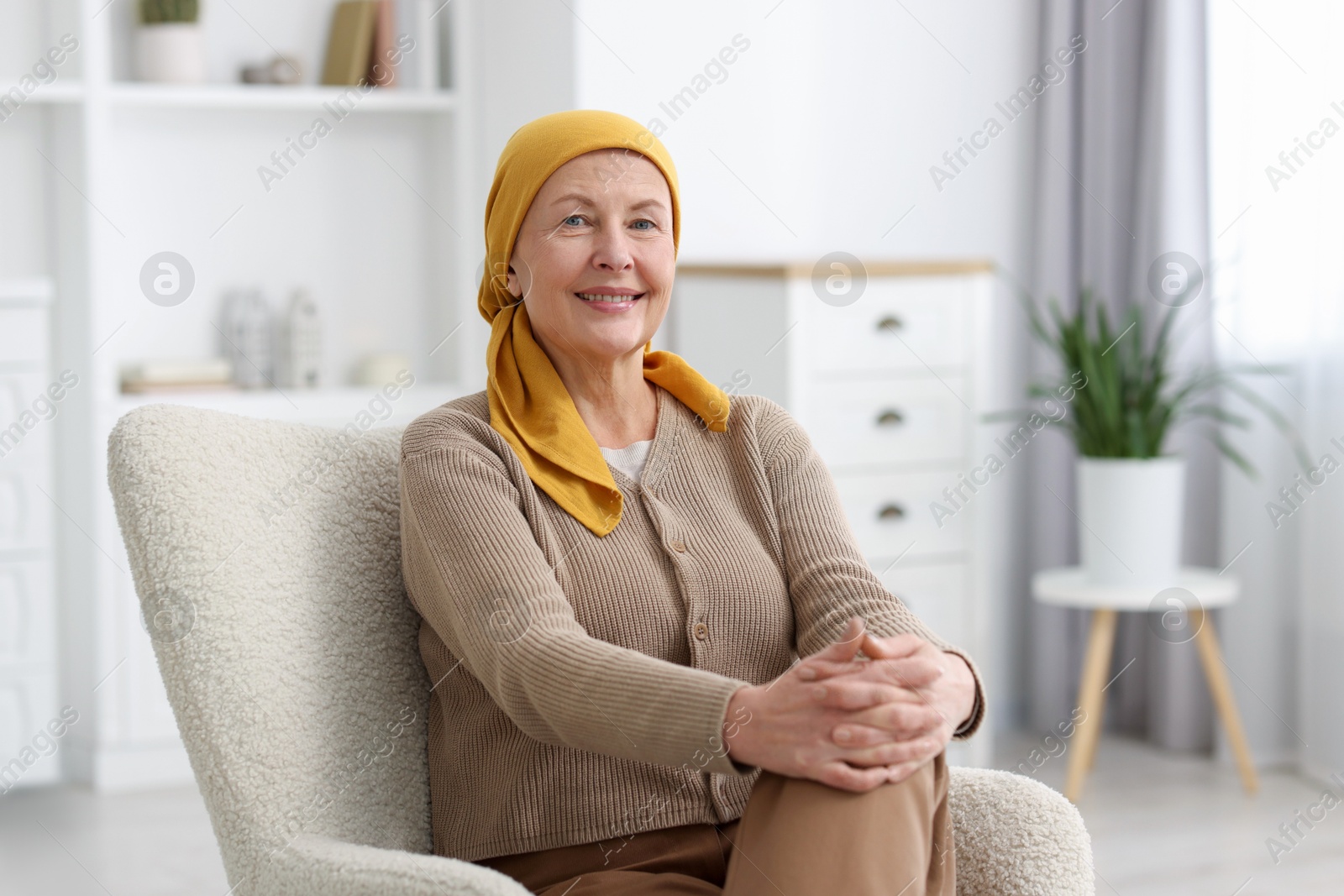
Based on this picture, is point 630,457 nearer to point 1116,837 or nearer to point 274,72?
point 1116,837

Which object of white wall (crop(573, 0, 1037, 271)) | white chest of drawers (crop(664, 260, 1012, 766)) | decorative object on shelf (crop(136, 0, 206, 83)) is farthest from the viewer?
decorative object on shelf (crop(136, 0, 206, 83))

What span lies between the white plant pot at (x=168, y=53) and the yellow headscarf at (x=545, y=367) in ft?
6.60

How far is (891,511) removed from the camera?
2883 mm

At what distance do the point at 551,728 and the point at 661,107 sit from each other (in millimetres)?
2100

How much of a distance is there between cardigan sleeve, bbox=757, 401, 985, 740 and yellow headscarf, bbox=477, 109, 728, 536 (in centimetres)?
8

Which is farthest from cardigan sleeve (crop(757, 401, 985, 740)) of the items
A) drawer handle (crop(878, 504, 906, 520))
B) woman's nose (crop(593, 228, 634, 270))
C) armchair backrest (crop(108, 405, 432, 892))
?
drawer handle (crop(878, 504, 906, 520))

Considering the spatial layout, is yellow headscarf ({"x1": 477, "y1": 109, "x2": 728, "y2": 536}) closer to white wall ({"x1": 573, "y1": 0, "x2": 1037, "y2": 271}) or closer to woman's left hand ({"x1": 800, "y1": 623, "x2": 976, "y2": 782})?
woman's left hand ({"x1": 800, "y1": 623, "x2": 976, "y2": 782})

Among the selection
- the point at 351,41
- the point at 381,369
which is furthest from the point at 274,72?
the point at 381,369

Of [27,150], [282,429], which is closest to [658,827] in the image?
[282,429]

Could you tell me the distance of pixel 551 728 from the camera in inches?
47.3

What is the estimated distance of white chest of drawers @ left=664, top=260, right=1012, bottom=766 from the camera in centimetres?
279

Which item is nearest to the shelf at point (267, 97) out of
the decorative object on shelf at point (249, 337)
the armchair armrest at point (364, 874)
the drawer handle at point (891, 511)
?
the decorative object on shelf at point (249, 337)

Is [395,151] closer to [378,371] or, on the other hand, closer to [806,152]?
[378,371]

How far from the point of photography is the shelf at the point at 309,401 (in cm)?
318
